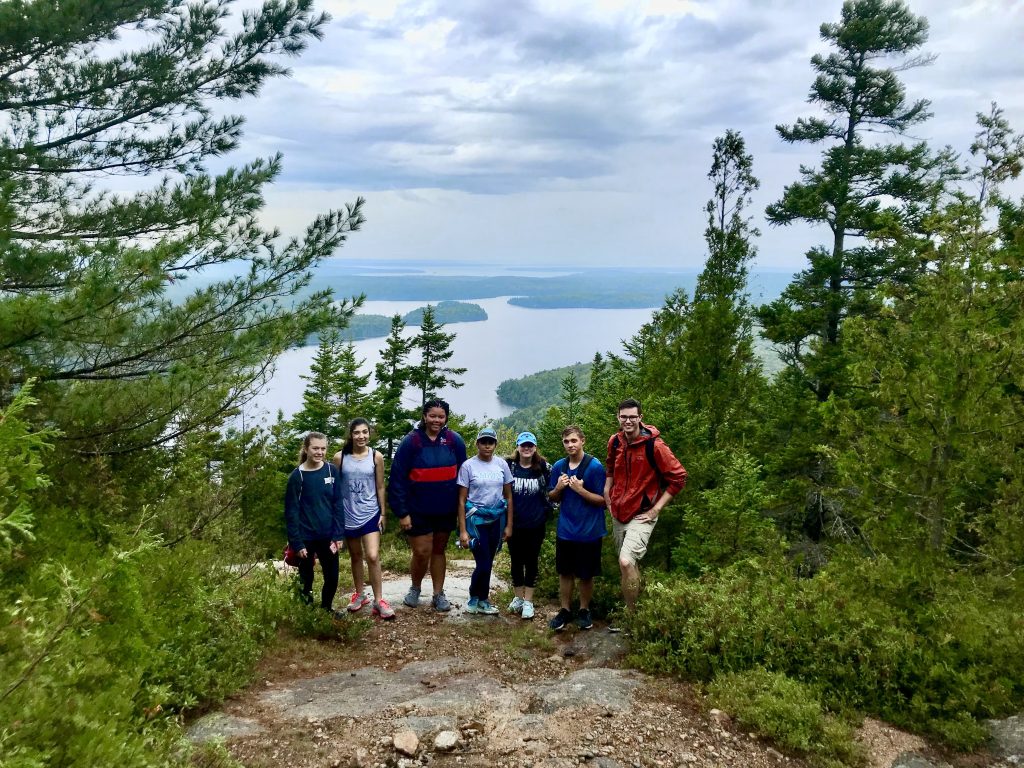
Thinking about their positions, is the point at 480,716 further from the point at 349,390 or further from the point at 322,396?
the point at 322,396

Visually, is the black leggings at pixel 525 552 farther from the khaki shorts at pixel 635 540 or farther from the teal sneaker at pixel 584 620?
the khaki shorts at pixel 635 540

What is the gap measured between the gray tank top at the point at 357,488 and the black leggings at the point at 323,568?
35 cm

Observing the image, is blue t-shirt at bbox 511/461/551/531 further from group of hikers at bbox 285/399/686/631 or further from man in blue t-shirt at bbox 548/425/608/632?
man in blue t-shirt at bbox 548/425/608/632

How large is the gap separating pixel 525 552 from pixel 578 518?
91cm

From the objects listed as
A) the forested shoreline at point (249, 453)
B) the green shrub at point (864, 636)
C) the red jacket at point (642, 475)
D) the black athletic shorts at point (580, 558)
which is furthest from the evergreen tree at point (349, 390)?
the green shrub at point (864, 636)

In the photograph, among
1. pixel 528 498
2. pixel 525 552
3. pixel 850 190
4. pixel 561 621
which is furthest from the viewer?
pixel 850 190

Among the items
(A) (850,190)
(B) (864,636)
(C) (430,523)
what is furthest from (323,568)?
(A) (850,190)

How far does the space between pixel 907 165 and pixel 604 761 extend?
19.9 meters

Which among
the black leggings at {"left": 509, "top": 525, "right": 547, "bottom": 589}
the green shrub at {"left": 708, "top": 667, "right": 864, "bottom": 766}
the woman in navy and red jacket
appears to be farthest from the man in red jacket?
the woman in navy and red jacket

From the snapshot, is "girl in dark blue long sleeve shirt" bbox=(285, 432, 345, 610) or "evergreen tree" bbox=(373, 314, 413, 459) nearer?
"girl in dark blue long sleeve shirt" bbox=(285, 432, 345, 610)

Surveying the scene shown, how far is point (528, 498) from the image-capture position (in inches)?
268

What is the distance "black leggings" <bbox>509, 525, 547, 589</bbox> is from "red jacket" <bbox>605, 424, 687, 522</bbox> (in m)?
1.01

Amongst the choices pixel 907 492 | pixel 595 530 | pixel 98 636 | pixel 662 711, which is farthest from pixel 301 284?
pixel 907 492

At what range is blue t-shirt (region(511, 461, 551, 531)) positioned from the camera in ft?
22.4
